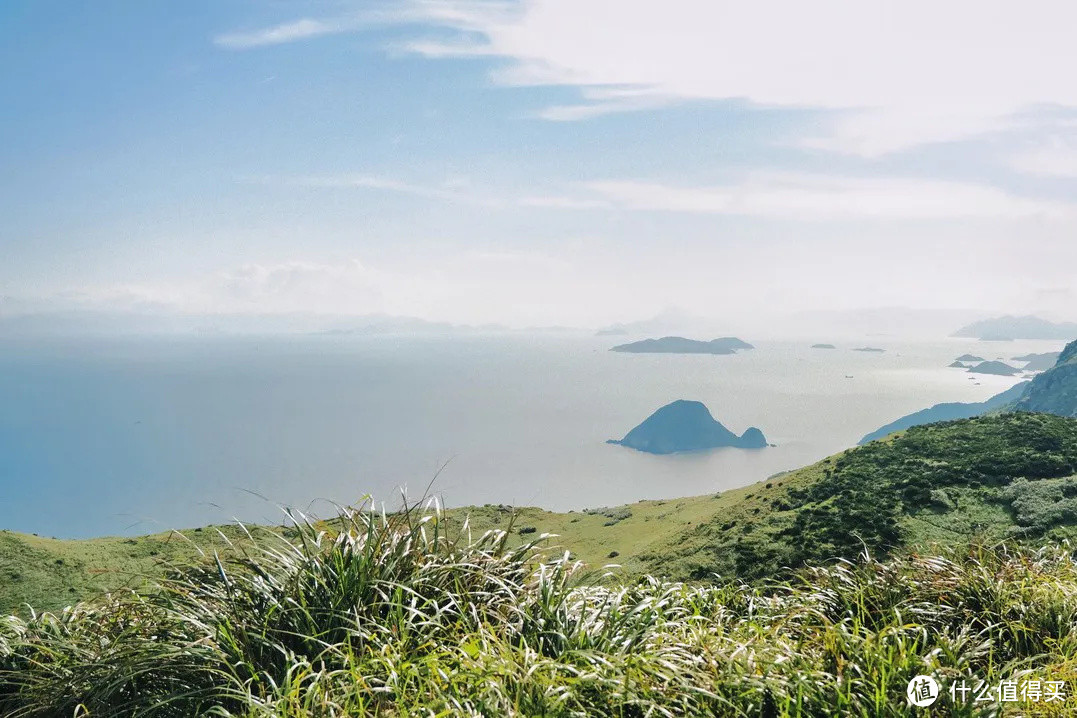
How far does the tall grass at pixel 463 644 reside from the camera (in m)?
3.99

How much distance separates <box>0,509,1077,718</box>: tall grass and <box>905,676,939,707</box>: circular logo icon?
81mm

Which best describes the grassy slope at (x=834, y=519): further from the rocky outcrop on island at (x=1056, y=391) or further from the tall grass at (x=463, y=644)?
the rocky outcrop on island at (x=1056, y=391)

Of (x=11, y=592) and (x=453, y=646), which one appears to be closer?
(x=453, y=646)

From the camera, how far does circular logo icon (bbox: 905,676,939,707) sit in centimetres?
378

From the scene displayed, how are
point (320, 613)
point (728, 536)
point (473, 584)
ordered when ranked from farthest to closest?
point (728, 536) < point (473, 584) < point (320, 613)

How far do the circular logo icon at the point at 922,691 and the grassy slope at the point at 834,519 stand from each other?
20994 millimetres

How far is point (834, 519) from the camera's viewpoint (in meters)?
30.0

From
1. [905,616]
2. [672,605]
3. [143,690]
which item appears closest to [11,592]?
[143,690]

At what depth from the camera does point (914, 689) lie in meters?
3.88

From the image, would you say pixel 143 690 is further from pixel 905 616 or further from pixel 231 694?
pixel 905 616

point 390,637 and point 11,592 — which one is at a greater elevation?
point 390,637

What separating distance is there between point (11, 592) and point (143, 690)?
27.9 meters

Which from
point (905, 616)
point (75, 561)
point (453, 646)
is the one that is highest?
point (453, 646)

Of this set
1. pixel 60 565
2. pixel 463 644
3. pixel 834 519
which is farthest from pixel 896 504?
pixel 60 565
